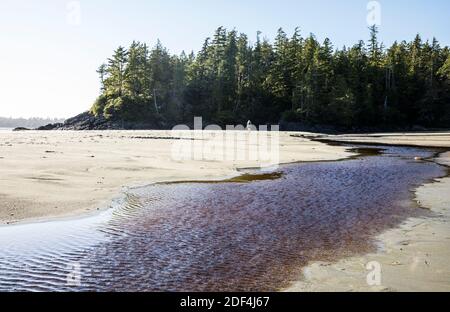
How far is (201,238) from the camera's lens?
925 centimetres

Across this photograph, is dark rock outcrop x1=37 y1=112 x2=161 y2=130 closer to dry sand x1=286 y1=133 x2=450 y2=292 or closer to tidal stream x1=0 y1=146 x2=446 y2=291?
tidal stream x1=0 y1=146 x2=446 y2=291

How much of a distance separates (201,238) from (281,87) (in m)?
75.7

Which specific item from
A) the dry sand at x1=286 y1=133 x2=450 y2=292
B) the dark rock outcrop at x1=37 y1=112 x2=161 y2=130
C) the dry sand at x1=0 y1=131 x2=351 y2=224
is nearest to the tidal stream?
the dry sand at x1=286 y1=133 x2=450 y2=292

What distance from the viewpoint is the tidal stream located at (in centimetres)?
677

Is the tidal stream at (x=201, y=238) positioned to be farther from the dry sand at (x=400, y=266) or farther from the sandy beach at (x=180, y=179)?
the sandy beach at (x=180, y=179)

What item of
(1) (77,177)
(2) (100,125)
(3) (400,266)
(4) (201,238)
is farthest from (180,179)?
(2) (100,125)

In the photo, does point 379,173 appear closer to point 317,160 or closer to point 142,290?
point 317,160

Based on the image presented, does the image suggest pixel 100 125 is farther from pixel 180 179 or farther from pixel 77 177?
pixel 77 177

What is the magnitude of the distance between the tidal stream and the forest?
6286 centimetres

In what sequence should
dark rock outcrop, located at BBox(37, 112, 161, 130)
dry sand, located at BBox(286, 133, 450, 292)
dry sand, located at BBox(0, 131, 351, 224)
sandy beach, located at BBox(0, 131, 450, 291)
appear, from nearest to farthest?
1. dry sand, located at BBox(286, 133, 450, 292)
2. sandy beach, located at BBox(0, 131, 450, 291)
3. dry sand, located at BBox(0, 131, 351, 224)
4. dark rock outcrop, located at BBox(37, 112, 161, 130)

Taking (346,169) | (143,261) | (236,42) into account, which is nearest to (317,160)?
(346,169)

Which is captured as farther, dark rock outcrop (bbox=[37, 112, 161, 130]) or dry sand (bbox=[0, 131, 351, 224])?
dark rock outcrop (bbox=[37, 112, 161, 130])

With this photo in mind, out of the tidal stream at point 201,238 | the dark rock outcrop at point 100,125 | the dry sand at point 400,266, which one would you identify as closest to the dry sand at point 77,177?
the tidal stream at point 201,238
